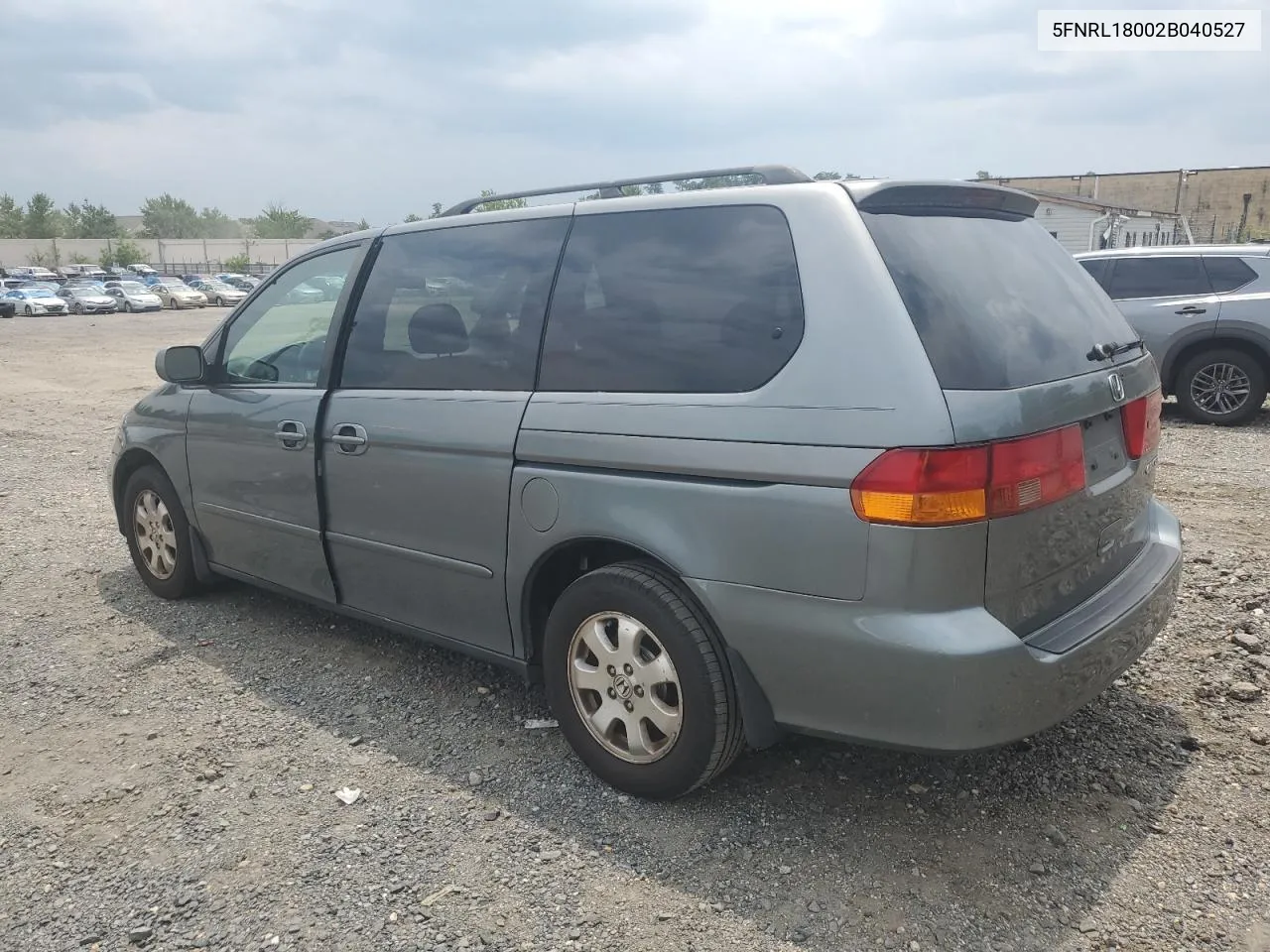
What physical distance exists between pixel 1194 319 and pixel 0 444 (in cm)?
1236

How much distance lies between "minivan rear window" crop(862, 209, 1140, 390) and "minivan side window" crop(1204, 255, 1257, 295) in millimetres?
7961

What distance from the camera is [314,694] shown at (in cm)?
384

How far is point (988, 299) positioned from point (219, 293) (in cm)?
5660

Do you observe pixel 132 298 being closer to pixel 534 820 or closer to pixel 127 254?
pixel 534 820

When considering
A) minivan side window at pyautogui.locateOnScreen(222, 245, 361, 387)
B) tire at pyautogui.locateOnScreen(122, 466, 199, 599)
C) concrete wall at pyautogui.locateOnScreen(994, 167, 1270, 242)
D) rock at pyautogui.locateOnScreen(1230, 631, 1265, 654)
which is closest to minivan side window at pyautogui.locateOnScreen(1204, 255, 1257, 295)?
rock at pyautogui.locateOnScreen(1230, 631, 1265, 654)

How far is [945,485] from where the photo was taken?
7.63 feet

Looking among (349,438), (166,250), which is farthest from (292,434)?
(166,250)

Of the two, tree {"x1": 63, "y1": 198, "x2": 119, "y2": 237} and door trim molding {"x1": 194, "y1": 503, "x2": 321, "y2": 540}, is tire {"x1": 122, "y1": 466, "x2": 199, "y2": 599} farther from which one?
tree {"x1": 63, "y1": 198, "x2": 119, "y2": 237}

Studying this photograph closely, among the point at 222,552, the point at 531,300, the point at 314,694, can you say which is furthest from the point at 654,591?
the point at 222,552

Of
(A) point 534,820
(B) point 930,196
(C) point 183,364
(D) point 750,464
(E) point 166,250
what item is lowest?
(A) point 534,820

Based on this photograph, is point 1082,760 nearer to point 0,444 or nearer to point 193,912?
point 193,912

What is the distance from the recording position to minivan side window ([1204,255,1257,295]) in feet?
31.5

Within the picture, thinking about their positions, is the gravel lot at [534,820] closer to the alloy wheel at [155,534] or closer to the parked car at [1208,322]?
the alloy wheel at [155,534]

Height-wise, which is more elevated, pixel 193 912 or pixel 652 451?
pixel 652 451
